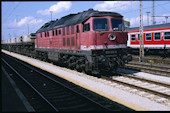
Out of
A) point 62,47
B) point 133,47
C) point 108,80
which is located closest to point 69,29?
point 62,47

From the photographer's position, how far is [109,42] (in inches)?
479

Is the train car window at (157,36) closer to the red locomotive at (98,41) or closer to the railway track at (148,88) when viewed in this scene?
the red locomotive at (98,41)

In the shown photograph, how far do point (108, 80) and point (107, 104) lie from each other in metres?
4.35

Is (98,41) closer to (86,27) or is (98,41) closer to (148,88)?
(86,27)

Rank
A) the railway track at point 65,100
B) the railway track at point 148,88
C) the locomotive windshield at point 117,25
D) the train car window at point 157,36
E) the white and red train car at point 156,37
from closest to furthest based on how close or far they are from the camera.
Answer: the railway track at point 65,100, the railway track at point 148,88, the locomotive windshield at point 117,25, the white and red train car at point 156,37, the train car window at point 157,36

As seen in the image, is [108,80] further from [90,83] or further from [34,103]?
[34,103]

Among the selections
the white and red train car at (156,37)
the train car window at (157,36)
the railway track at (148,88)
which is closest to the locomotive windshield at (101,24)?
the railway track at (148,88)

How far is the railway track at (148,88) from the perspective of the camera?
8095 mm

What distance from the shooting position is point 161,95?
26.9 feet

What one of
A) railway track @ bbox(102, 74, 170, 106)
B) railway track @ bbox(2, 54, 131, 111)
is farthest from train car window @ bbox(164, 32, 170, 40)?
railway track @ bbox(2, 54, 131, 111)

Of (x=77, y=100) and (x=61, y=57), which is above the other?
(x=61, y=57)

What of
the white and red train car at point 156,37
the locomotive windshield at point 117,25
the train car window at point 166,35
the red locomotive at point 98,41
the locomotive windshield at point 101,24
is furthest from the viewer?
the white and red train car at point 156,37

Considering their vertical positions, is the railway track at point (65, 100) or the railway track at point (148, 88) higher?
the railway track at point (148, 88)

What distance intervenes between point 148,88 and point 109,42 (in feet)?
13.3
